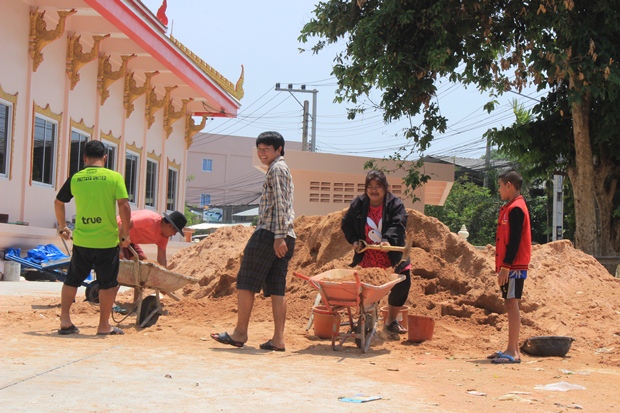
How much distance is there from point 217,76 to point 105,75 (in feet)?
19.2

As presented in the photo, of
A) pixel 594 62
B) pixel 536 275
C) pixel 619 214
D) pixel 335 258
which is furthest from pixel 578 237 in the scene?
pixel 335 258

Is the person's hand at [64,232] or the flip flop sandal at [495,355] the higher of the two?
the person's hand at [64,232]

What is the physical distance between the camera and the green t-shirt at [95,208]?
275 inches

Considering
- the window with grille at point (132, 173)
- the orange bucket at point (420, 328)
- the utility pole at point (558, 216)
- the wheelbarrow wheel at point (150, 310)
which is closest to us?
the orange bucket at point (420, 328)

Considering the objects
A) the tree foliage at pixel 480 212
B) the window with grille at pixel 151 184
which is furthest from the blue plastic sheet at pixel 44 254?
the tree foliage at pixel 480 212

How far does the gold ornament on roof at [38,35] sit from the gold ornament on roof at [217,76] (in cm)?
498

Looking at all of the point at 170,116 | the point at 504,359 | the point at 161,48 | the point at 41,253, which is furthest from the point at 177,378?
the point at 170,116

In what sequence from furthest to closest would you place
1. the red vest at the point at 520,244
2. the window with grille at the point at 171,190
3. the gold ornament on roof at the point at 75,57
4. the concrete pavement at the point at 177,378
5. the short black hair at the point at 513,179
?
the window with grille at the point at 171,190 → the gold ornament on roof at the point at 75,57 → the short black hair at the point at 513,179 → the red vest at the point at 520,244 → the concrete pavement at the point at 177,378

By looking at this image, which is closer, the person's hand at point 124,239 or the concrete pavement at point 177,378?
the concrete pavement at point 177,378

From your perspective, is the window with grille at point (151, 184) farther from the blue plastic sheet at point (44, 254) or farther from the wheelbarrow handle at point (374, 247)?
the wheelbarrow handle at point (374, 247)

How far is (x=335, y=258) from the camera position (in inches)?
372

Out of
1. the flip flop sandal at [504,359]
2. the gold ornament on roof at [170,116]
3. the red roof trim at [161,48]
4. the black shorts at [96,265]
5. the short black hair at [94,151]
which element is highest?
the red roof trim at [161,48]

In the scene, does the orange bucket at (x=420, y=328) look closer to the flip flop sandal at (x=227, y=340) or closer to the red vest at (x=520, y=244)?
the red vest at (x=520, y=244)

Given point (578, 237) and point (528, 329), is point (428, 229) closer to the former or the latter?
point (528, 329)
